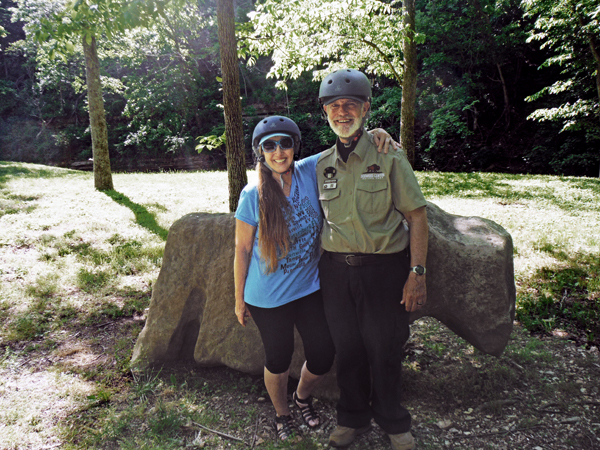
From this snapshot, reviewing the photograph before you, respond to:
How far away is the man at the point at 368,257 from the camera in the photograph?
241cm

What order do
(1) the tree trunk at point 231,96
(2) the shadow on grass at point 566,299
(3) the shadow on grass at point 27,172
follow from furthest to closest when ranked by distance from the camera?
(3) the shadow on grass at point 27,172
(1) the tree trunk at point 231,96
(2) the shadow on grass at point 566,299

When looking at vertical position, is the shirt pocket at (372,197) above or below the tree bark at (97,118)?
below

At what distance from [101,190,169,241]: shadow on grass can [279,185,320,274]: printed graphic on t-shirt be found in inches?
189

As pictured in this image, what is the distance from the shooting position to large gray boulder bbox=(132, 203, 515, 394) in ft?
10.1

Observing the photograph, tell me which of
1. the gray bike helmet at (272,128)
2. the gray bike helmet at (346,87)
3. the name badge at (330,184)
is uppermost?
the gray bike helmet at (346,87)

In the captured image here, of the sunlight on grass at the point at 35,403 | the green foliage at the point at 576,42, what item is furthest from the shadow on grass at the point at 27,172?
the green foliage at the point at 576,42

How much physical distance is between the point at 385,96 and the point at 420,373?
2016 centimetres

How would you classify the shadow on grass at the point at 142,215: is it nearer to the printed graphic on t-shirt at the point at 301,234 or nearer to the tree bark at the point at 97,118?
the tree bark at the point at 97,118

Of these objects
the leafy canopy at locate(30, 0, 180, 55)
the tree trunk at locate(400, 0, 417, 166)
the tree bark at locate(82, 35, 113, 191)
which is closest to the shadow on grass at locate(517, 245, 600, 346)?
A: the leafy canopy at locate(30, 0, 180, 55)

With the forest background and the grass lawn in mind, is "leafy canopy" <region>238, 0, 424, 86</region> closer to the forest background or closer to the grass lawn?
the forest background

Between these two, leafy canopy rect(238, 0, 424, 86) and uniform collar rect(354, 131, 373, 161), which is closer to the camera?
uniform collar rect(354, 131, 373, 161)

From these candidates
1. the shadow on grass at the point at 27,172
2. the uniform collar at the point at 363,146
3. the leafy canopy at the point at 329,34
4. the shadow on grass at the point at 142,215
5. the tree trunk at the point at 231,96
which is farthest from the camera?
the shadow on grass at the point at 27,172

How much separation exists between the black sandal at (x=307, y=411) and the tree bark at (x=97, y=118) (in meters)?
9.85

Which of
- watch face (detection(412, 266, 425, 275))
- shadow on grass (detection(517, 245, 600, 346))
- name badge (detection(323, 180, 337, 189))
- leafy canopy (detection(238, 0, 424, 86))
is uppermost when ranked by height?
leafy canopy (detection(238, 0, 424, 86))
